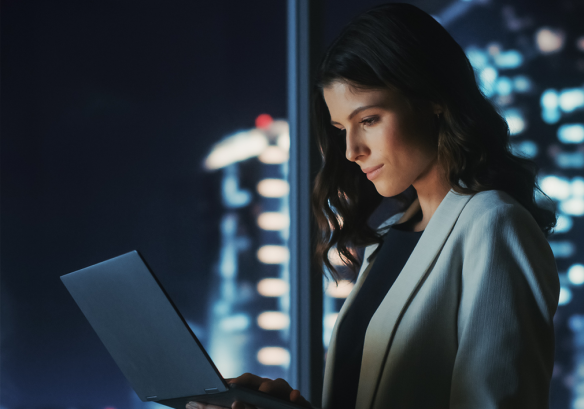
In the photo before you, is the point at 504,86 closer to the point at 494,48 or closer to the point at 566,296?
the point at 494,48

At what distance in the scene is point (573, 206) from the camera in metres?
1.95

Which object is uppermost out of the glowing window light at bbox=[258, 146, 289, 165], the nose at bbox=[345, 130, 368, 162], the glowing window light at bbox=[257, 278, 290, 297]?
the glowing window light at bbox=[258, 146, 289, 165]

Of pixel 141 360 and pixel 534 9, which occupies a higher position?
pixel 534 9

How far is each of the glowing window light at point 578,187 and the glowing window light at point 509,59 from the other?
1.74 ft

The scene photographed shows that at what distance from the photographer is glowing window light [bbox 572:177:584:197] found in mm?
1952

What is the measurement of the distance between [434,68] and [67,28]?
1358 mm

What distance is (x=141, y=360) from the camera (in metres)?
0.83

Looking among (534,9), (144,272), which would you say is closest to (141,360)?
(144,272)

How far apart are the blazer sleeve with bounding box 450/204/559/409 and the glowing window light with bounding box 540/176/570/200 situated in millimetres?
1315

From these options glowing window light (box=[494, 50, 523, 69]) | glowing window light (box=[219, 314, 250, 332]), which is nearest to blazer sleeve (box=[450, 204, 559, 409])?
glowing window light (box=[219, 314, 250, 332])

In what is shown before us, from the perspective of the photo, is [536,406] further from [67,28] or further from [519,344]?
[67,28]

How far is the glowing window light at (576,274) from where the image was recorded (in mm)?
1934

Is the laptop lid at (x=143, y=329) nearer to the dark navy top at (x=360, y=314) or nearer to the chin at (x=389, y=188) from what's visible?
the dark navy top at (x=360, y=314)

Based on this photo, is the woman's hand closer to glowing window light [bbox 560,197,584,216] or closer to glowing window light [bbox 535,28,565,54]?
glowing window light [bbox 560,197,584,216]
